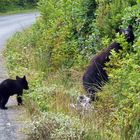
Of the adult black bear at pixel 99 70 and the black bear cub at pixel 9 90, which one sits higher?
the adult black bear at pixel 99 70

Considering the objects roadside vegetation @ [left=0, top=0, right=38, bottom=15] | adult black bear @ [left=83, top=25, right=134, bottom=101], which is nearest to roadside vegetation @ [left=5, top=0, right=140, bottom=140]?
adult black bear @ [left=83, top=25, right=134, bottom=101]

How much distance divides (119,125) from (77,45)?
646 centimetres

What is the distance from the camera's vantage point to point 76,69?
13.1 m

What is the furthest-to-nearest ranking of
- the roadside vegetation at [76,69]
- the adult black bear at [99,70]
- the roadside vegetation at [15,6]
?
the roadside vegetation at [15,6] → the adult black bear at [99,70] → the roadside vegetation at [76,69]

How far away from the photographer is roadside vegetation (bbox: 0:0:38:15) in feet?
150

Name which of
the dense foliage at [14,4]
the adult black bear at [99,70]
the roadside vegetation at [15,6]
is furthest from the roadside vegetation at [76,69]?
the dense foliage at [14,4]

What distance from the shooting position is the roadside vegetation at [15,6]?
45.8m

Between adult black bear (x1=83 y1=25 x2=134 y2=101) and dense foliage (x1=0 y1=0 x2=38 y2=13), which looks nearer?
adult black bear (x1=83 y1=25 x2=134 y2=101)

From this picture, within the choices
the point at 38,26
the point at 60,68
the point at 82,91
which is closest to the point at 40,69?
the point at 60,68

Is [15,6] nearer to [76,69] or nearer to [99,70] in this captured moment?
[76,69]

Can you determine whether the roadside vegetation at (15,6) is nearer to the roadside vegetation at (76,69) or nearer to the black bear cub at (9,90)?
the roadside vegetation at (76,69)

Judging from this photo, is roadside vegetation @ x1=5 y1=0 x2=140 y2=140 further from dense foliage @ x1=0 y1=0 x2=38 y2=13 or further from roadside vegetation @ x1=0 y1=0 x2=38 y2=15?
dense foliage @ x1=0 y1=0 x2=38 y2=13

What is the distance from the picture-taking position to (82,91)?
426 inches

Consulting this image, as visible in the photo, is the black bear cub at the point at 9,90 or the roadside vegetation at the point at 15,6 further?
the roadside vegetation at the point at 15,6
